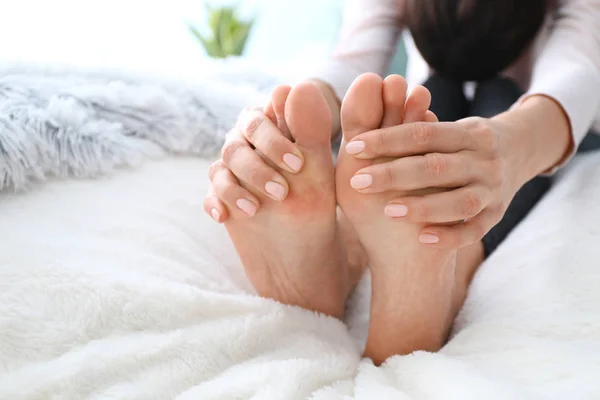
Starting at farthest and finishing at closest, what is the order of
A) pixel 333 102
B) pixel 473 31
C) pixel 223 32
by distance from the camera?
pixel 223 32, pixel 473 31, pixel 333 102

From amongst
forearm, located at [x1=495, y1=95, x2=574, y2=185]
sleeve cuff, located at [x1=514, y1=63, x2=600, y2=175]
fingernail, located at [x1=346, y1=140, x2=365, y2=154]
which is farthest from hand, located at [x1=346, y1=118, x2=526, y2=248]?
sleeve cuff, located at [x1=514, y1=63, x2=600, y2=175]

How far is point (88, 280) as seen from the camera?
18.4 inches

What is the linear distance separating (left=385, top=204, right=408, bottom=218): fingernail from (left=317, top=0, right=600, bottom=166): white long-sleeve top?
0.37 meters

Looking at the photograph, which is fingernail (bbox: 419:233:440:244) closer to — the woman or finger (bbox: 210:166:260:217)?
the woman

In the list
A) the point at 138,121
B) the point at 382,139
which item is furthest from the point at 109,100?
the point at 382,139

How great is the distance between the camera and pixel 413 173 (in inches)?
17.7

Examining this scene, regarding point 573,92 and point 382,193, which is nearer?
point 382,193

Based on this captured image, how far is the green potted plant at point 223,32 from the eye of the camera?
1762mm

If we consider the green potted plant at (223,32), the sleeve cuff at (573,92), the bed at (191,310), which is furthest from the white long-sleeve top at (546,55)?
the green potted plant at (223,32)

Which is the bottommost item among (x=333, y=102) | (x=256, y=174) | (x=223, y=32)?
(x=223, y=32)

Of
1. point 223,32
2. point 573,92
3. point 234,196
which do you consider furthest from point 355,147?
point 223,32

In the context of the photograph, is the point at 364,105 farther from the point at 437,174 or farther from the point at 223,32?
the point at 223,32

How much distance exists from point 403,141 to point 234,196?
0.17 metres

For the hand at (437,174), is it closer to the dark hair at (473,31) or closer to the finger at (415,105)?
the finger at (415,105)
